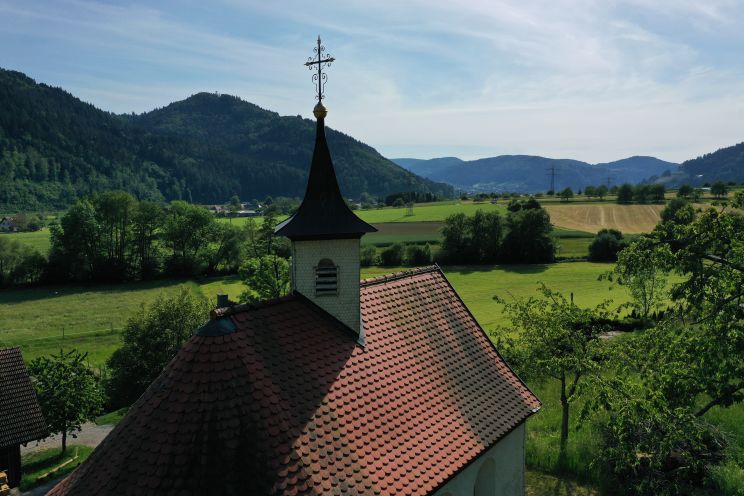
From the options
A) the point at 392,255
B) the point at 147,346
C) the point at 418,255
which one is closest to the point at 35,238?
the point at 392,255

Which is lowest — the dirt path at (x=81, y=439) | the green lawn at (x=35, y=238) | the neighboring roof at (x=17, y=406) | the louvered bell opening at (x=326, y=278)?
the dirt path at (x=81, y=439)

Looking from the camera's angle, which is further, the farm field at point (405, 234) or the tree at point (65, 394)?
the farm field at point (405, 234)

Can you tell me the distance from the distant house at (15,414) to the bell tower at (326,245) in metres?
15.3

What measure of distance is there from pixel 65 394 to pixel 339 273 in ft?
56.7

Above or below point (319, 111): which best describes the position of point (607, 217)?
below

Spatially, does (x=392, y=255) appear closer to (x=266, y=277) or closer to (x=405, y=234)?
(x=405, y=234)

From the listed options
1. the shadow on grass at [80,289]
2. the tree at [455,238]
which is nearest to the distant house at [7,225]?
the shadow on grass at [80,289]

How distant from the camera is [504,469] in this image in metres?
13.6

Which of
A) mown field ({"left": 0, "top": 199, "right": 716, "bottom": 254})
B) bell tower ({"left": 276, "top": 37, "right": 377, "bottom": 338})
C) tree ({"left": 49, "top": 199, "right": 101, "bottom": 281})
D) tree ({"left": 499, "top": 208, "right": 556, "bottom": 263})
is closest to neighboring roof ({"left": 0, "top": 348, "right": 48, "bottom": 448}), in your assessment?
bell tower ({"left": 276, "top": 37, "right": 377, "bottom": 338})

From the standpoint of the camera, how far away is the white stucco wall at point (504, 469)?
11.8m

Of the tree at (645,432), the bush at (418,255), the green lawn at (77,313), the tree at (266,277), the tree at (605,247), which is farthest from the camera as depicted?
the bush at (418,255)

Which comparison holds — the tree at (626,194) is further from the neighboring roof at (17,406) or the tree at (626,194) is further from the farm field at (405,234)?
the neighboring roof at (17,406)

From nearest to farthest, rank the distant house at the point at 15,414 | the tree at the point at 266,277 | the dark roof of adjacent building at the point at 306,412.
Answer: the dark roof of adjacent building at the point at 306,412 → the distant house at the point at 15,414 → the tree at the point at 266,277

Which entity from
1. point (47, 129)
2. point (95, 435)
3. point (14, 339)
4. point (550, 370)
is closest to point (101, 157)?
point (47, 129)
